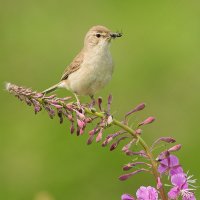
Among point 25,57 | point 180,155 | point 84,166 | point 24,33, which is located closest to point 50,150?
point 84,166

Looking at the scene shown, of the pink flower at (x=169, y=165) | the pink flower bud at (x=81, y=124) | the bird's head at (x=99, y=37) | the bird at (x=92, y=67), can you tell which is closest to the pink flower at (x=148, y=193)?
the pink flower at (x=169, y=165)

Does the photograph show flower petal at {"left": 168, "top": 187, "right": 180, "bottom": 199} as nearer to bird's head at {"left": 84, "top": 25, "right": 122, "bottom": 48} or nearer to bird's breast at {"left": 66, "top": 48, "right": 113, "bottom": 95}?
bird's breast at {"left": 66, "top": 48, "right": 113, "bottom": 95}

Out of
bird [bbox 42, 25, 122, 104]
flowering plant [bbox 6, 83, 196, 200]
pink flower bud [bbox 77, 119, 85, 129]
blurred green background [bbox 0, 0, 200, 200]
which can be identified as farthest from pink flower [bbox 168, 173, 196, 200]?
blurred green background [bbox 0, 0, 200, 200]

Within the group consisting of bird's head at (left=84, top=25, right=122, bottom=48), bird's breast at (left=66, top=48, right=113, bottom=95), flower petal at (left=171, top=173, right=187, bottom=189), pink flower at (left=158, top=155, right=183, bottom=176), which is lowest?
flower petal at (left=171, top=173, right=187, bottom=189)

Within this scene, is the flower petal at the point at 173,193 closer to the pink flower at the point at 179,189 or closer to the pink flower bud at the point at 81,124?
the pink flower at the point at 179,189

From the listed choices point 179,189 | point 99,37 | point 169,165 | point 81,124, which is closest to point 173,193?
point 179,189

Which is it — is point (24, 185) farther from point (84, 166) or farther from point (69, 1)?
point (69, 1)

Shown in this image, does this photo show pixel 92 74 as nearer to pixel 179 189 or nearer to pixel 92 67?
pixel 92 67
